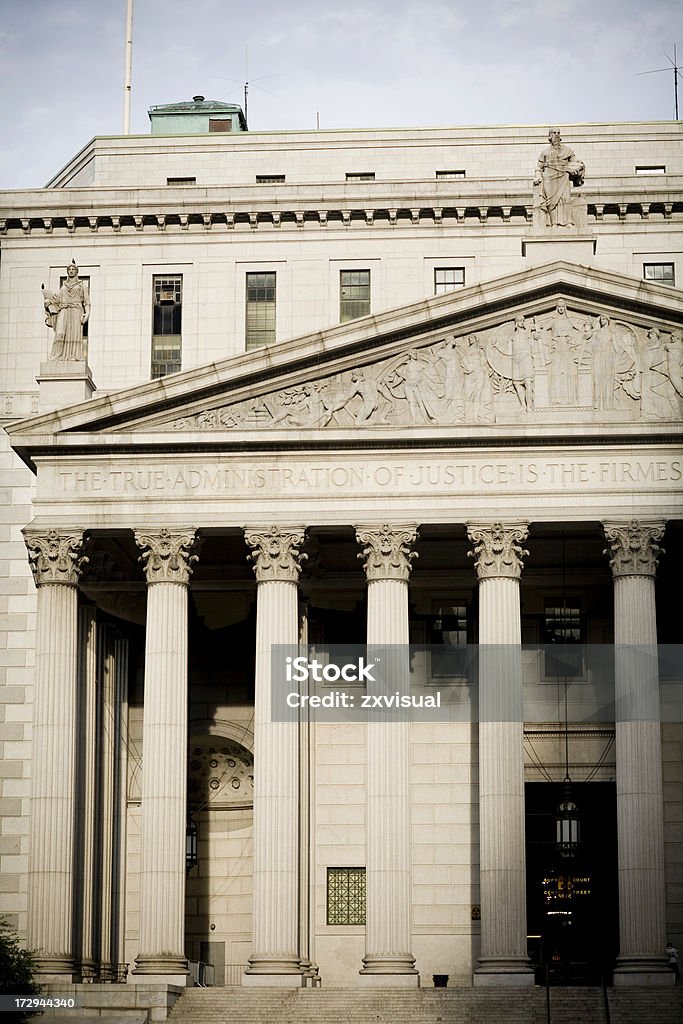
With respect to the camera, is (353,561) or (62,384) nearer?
(62,384)

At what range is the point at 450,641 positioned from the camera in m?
60.4

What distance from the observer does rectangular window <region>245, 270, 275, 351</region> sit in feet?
214

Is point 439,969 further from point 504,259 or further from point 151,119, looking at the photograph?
point 151,119

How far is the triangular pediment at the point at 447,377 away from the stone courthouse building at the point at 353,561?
0.28 feet

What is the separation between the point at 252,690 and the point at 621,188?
66.0ft

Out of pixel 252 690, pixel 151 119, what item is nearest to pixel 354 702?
pixel 252 690

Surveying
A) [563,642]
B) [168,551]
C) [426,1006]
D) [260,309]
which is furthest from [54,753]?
[260,309]

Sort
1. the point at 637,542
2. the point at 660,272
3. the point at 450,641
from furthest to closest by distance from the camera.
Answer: the point at 660,272 < the point at 450,641 < the point at 637,542

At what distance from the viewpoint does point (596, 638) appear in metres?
60.2

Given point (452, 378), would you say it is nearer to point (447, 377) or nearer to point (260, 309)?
point (447, 377)

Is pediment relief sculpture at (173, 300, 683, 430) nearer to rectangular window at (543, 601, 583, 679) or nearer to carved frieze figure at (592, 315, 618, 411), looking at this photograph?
carved frieze figure at (592, 315, 618, 411)

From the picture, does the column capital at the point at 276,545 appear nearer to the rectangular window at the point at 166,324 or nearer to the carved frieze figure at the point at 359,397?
the carved frieze figure at the point at 359,397

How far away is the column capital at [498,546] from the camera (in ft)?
173

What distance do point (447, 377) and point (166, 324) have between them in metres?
14.9
